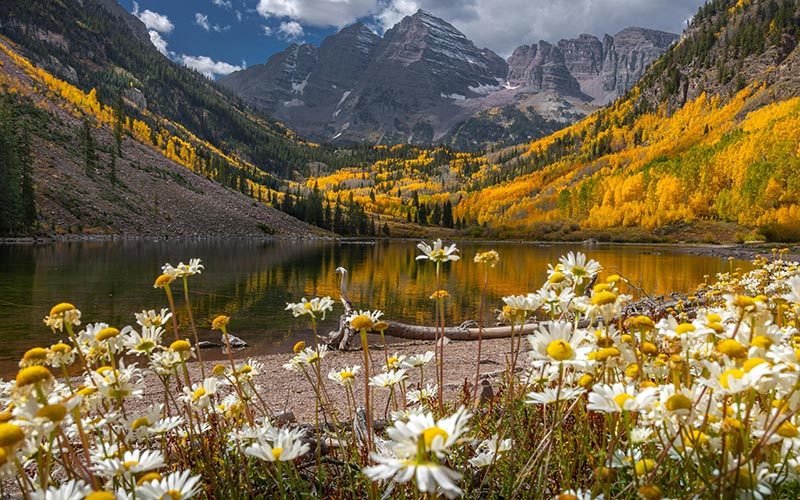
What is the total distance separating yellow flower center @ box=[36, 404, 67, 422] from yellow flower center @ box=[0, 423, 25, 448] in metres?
0.07

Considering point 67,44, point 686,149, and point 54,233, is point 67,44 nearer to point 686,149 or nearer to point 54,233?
point 54,233

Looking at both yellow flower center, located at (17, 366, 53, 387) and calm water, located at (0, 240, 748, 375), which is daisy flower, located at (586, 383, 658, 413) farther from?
calm water, located at (0, 240, 748, 375)

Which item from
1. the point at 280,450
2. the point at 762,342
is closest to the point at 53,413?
the point at 280,450

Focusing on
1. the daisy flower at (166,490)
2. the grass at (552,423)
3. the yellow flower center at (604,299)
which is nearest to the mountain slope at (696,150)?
→ the grass at (552,423)

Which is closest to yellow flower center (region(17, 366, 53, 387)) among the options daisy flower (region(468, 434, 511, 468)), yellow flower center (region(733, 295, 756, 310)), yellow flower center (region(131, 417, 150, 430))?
yellow flower center (region(131, 417, 150, 430))

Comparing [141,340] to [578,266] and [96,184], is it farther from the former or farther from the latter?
[96,184]

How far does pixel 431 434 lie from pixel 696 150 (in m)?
132

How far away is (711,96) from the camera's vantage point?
141 m

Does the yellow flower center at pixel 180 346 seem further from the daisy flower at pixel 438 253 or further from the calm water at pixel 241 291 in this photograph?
the calm water at pixel 241 291

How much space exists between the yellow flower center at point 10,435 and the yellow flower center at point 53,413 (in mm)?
74

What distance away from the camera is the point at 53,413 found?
1.37 metres

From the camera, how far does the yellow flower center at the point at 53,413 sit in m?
1.36

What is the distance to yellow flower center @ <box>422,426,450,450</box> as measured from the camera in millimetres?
1129

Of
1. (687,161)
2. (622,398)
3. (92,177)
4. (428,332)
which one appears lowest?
(428,332)
